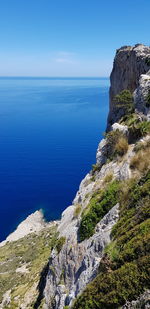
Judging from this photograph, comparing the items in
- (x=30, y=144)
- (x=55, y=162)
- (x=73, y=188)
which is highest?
(x=30, y=144)

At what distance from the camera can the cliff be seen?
8492 millimetres

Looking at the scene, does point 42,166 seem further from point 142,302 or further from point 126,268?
point 142,302

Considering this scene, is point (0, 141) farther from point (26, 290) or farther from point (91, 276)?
point (91, 276)

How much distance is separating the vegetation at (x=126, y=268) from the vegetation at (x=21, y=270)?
586 inches

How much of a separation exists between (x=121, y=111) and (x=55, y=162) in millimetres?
90151

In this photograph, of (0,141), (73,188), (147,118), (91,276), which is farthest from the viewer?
(0,141)

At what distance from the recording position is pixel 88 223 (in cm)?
1739

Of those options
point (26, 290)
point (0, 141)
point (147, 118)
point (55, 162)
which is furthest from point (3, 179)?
Result: point (147, 118)

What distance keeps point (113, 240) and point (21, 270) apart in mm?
30137

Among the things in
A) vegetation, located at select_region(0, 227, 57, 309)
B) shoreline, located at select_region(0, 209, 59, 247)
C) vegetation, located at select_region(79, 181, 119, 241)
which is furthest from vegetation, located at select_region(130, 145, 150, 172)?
shoreline, located at select_region(0, 209, 59, 247)

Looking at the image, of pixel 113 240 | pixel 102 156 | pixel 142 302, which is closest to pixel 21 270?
pixel 102 156

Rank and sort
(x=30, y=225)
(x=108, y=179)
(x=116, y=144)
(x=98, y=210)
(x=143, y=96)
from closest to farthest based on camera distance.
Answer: (x=98, y=210)
(x=108, y=179)
(x=116, y=144)
(x=143, y=96)
(x=30, y=225)

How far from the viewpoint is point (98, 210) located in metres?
17.4

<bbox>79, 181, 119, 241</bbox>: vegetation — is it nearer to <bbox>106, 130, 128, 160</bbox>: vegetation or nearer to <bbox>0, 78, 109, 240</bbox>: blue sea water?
<bbox>106, 130, 128, 160</bbox>: vegetation
